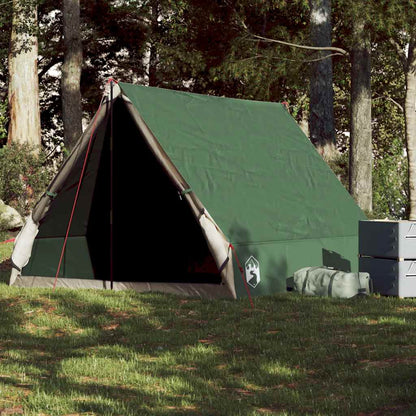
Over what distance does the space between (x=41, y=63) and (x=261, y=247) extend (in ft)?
79.5

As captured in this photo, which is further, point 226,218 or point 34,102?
point 34,102

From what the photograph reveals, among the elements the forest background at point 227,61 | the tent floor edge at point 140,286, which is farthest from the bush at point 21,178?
the tent floor edge at point 140,286

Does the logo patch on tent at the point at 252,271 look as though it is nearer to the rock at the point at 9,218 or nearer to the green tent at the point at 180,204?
the green tent at the point at 180,204

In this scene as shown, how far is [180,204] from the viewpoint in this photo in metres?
12.0

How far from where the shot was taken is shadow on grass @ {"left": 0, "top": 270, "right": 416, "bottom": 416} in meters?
6.19

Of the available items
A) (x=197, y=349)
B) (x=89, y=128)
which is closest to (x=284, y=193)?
(x=89, y=128)

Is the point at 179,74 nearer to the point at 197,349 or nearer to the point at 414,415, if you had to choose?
the point at 197,349

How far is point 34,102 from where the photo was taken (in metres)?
23.8

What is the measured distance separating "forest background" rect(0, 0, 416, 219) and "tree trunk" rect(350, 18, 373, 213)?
0.09 ft

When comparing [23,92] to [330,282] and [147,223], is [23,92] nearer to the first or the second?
[147,223]

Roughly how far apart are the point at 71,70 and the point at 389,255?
14705 mm

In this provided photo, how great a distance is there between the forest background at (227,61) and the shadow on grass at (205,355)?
9.90 metres

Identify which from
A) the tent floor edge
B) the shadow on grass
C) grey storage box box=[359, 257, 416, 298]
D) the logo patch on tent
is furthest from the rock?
grey storage box box=[359, 257, 416, 298]

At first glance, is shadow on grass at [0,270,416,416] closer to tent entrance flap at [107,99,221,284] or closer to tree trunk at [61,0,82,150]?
tent entrance flap at [107,99,221,284]
